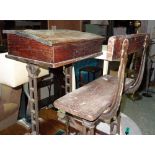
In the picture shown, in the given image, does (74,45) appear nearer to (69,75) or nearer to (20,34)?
(20,34)

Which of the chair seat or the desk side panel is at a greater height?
the desk side panel

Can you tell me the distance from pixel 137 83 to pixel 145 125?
5.44ft

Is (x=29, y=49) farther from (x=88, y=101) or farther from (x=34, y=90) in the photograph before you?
(x=88, y=101)

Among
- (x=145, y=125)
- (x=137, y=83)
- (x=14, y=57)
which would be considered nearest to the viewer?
(x=14, y=57)

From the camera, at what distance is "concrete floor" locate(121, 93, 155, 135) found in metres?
2.94

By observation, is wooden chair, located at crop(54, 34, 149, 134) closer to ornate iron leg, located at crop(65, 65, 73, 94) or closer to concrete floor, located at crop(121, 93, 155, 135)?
ornate iron leg, located at crop(65, 65, 73, 94)

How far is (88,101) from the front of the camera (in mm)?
1320

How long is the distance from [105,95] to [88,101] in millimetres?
154

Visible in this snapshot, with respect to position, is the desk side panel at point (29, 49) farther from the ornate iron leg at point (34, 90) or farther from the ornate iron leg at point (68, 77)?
the ornate iron leg at point (68, 77)

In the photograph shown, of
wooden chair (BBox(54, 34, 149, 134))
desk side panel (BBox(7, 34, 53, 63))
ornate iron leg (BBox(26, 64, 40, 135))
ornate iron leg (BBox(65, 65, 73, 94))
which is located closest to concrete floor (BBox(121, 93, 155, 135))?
ornate iron leg (BBox(65, 65, 73, 94))

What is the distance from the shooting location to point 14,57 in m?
1.34

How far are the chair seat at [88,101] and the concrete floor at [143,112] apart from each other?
5.19 feet

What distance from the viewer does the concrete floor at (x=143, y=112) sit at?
2.94m
